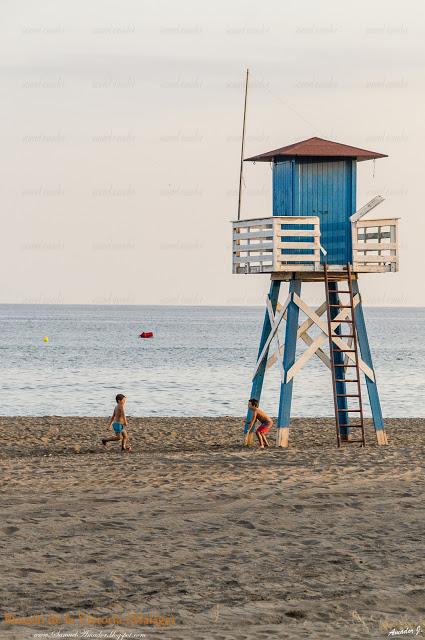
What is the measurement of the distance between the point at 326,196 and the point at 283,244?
1.54 meters

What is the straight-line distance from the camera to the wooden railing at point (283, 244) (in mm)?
21422

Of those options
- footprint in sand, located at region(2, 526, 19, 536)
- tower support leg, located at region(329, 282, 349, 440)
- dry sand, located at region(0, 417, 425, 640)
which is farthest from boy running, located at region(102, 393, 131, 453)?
footprint in sand, located at region(2, 526, 19, 536)

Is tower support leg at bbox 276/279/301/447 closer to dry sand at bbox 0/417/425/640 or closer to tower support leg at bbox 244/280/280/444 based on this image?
tower support leg at bbox 244/280/280/444

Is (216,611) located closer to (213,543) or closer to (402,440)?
(213,543)

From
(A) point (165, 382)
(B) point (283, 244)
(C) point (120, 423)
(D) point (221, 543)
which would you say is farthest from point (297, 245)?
(A) point (165, 382)

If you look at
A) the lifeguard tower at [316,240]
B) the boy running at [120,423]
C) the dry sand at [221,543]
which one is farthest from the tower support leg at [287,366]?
the boy running at [120,423]

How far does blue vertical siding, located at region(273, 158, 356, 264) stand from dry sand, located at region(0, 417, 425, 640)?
16.2 ft

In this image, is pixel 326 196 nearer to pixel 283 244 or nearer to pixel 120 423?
pixel 283 244

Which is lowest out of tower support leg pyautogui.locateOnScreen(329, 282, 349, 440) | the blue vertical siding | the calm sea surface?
the calm sea surface

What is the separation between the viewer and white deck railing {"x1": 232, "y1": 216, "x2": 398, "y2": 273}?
2145 centimetres

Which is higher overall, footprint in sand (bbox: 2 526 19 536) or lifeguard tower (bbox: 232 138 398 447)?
lifeguard tower (bbox: 232 138 398 447)

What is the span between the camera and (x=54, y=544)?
39.2 ft

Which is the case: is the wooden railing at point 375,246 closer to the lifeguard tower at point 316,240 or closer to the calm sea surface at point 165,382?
the lifeguard tower at point 316,240

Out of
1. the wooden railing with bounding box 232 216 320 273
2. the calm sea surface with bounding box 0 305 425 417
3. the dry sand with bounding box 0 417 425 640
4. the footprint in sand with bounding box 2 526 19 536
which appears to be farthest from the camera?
the calm sea surface with bounding box 0 305 425 417
